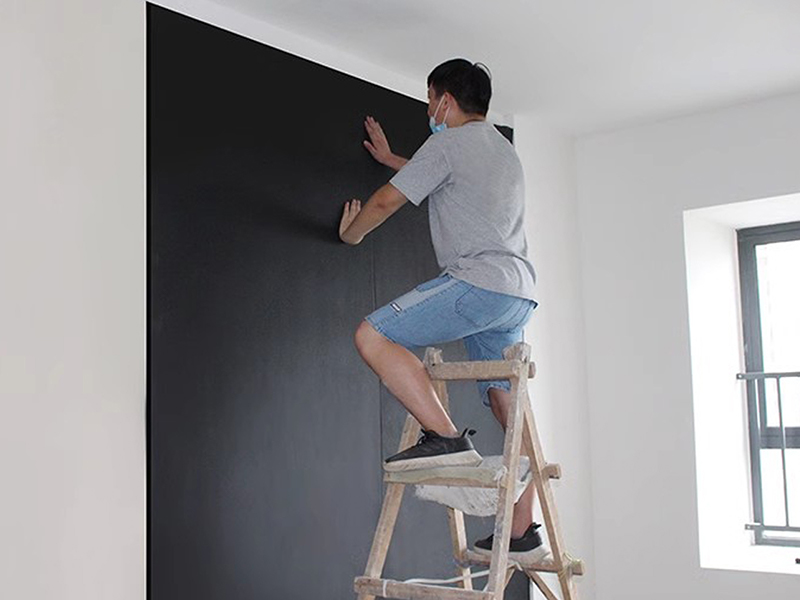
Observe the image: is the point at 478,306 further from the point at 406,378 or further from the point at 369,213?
the point at 369,213

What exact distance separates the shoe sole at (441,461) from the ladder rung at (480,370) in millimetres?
208

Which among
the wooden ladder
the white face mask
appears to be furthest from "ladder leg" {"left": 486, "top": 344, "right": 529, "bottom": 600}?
the white face mask

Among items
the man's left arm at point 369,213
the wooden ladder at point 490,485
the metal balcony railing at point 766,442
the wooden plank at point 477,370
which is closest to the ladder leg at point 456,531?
the wooden ladder at point 490,485

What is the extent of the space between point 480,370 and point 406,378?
197 millimetres

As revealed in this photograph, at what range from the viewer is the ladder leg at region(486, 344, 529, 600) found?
2529 millimetres

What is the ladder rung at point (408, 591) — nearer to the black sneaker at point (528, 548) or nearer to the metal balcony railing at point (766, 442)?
the black sneaker at point (528, 548)

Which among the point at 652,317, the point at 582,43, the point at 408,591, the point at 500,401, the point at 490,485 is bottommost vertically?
the point at 408,591

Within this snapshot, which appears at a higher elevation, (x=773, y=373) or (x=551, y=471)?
(x=773, y=373)

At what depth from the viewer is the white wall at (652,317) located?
455 cm

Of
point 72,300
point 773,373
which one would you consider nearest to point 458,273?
point 72,300

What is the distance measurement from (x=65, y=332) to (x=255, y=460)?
2.38 feet

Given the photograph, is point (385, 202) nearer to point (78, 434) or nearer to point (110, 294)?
point (110, 294)

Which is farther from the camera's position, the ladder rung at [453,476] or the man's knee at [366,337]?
the man's knee at [366,337]

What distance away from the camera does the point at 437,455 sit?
268 cm
